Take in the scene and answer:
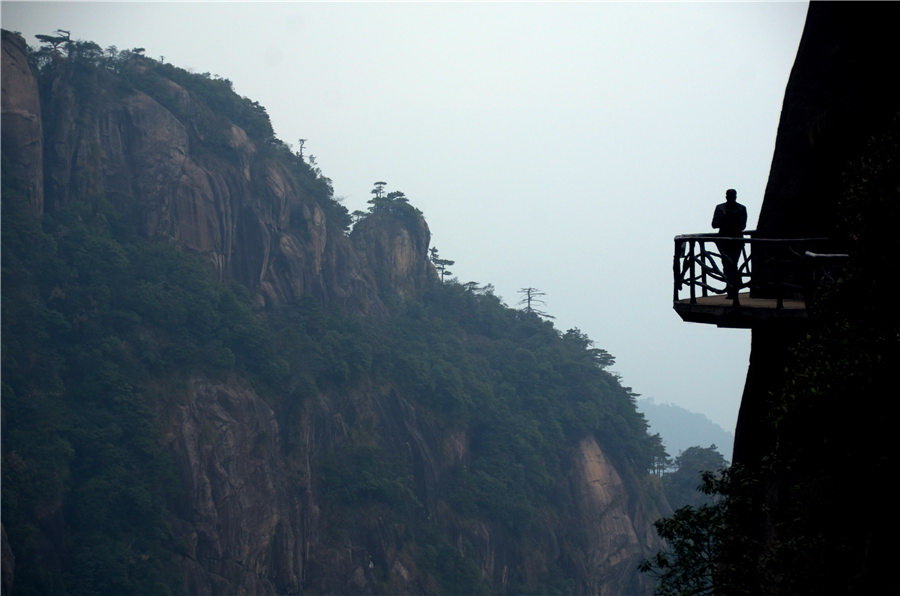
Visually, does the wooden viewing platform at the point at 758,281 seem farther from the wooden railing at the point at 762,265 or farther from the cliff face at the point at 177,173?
the cliff face at the point at 177,173

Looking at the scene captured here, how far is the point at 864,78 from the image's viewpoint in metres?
10.2

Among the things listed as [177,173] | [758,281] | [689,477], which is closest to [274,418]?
[177,173]

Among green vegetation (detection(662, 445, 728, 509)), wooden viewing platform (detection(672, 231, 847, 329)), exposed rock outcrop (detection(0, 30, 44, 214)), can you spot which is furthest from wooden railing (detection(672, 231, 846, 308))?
green vegetation (detection(662, 445, 728, 509))

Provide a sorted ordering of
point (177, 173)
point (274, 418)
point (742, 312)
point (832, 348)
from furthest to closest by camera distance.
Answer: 1. point (177, 173)
2. point (274, 418)
3. point (742, 312)
4. point (832, 348)

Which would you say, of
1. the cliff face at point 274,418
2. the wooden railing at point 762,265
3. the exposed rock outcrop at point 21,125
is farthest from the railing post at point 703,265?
the exposed rock outcrop at point 21,125

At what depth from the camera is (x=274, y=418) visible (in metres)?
59.4

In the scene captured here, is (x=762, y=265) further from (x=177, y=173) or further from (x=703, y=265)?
(x=177, y=173)

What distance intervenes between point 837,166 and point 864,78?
3.48 feet

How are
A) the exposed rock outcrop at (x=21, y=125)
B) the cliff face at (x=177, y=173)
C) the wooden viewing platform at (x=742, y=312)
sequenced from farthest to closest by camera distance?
1. the cliff face at (x=177, y=173)
2. the exposed rock outcrop at (x=21, y=125)
3. the wooden viewing platform at (x=742, y=312)

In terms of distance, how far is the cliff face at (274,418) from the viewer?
53844 millimetres

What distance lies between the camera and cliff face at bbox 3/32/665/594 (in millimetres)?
53844

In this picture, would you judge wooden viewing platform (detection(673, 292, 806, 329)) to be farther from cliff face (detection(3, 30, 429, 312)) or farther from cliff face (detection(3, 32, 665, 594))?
cliff face (detection(3, 30, 429, 312))

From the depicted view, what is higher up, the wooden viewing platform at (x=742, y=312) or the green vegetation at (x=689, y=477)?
the wooden viewing platform at (x=742, y=312)

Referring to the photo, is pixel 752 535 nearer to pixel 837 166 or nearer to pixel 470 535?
pixel 837 166
